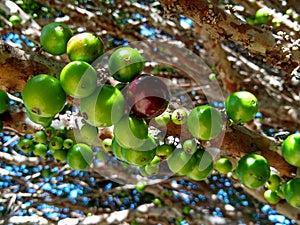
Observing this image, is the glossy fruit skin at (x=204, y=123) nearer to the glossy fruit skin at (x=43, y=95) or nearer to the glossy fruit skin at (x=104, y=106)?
the glossy fruit skin at (x=104, y=106)

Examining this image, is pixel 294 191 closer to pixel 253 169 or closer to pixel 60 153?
pixel 253 169

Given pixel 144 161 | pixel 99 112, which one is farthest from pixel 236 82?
pixel 99 112

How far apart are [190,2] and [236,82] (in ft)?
8.73

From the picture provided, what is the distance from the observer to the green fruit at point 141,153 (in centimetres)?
192

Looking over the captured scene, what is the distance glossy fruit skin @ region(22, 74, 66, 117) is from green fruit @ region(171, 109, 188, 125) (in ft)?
1.82

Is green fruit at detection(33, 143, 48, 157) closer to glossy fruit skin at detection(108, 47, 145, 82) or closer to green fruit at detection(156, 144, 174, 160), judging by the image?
green fruit at detection(156, 144, 174, 160)

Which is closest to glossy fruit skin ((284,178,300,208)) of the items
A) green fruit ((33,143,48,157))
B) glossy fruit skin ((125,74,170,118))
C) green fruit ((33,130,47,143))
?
glossy fruit skin ((125,74,170,118))

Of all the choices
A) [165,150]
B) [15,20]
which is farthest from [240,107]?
[15,20]

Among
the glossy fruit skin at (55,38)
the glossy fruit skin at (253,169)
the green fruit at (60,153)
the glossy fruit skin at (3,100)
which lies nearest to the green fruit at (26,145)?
the green fruit at (60,153)

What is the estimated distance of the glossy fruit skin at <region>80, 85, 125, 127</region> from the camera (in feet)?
5.37

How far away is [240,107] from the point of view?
2.00 m

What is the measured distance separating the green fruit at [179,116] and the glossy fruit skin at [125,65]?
0.99 ft

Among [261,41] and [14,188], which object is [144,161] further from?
[14,188]

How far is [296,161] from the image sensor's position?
2.06 m
